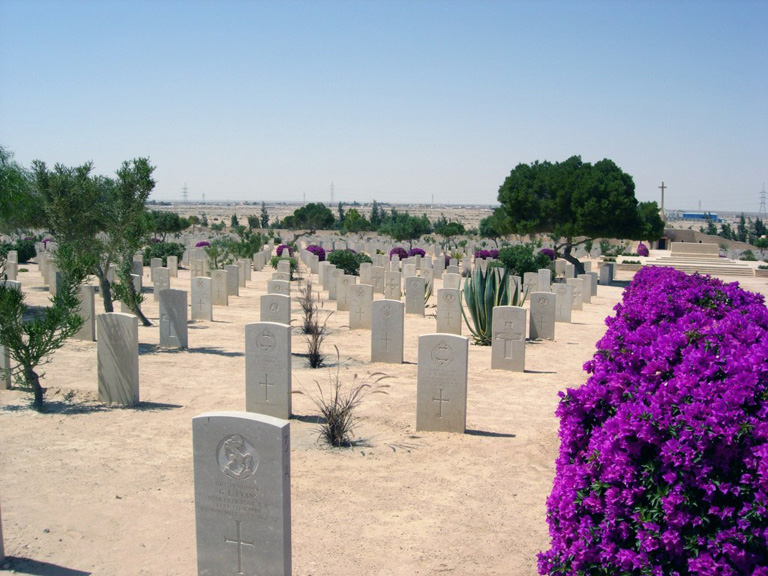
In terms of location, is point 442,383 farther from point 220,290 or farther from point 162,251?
point 162,251

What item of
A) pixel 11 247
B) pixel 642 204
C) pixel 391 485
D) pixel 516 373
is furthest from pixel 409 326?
pixel 642 204

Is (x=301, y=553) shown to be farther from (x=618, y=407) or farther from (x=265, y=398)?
(x=265, y=398)

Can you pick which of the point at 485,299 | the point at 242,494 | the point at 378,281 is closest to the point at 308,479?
the point at 242,494

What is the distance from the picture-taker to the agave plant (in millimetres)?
15108

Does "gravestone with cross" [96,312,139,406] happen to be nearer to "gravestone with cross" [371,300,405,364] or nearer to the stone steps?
"gravestone with cross" [371,300,405,364]

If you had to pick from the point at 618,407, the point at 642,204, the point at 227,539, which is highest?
the point at 642,204

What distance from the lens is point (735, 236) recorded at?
78.2m

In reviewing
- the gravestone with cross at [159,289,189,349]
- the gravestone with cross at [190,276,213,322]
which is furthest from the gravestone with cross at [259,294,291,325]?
the gravestone with cross at [190,276,213,322]

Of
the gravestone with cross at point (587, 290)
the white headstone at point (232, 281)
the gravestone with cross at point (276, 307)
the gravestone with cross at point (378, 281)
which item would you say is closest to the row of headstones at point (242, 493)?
the gravestone with cross at point (276, 307)

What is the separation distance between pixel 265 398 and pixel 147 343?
5.59 metres

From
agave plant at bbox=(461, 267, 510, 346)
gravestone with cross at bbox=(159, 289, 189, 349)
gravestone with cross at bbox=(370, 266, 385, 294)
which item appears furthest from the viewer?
gravestone with cross at bbox=(370, 266, 385, 294)

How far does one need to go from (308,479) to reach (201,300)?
34.8 feet

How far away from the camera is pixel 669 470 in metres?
3.70

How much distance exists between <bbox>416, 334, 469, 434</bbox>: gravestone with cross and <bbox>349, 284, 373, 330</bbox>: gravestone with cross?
751cm
